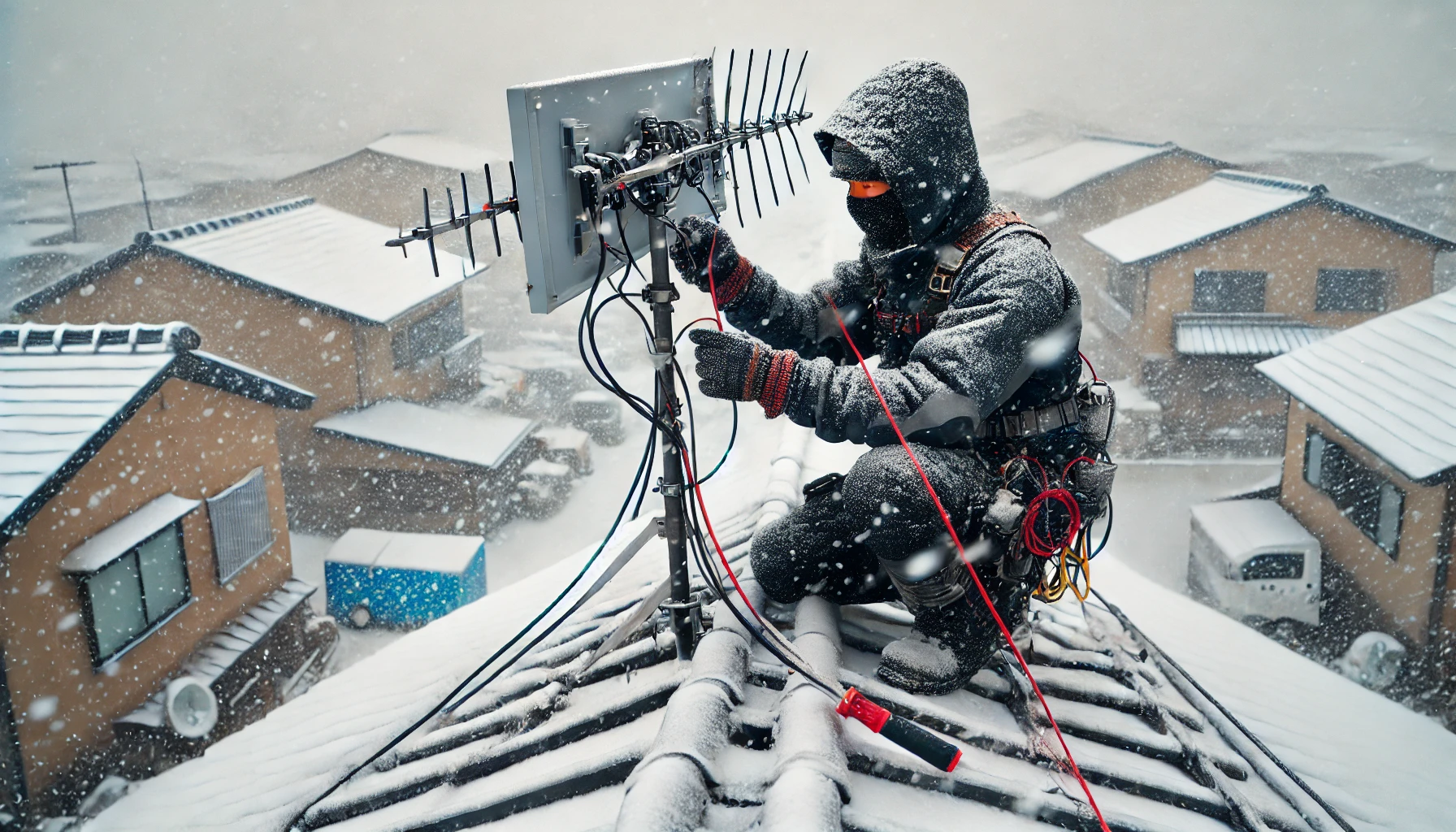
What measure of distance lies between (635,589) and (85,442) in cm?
683

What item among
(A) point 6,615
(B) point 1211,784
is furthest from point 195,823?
(A) point 6,615

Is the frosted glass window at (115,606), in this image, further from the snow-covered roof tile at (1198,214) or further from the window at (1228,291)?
the window at (1228,291)

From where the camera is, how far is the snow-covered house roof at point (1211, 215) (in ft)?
52.4

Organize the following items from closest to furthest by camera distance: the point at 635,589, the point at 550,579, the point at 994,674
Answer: the point at 994,674 < the point at 635,589 < the point at 550,579

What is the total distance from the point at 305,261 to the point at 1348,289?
19.9 metres

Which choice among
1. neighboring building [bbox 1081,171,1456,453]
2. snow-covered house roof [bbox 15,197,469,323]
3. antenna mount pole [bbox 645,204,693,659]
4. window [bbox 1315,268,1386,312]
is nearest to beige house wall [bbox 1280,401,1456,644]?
neighboring building [bbox 1081,171,1456,453]

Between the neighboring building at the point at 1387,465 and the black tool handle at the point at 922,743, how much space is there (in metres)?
9.17

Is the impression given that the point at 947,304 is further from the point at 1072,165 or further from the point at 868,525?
the point at 1072,165

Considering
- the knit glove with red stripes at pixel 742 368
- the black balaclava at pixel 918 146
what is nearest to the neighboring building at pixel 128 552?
the knit glove with red stripes at pixel 742 368

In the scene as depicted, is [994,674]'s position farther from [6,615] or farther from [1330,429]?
[1330,429]

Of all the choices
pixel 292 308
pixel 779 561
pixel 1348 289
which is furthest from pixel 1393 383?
pixel 292 308

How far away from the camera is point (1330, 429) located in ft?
37.0

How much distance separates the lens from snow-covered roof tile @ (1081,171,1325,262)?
16328 millimetres

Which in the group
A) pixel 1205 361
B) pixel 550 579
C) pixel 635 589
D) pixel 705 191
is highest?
pixel 705 191
